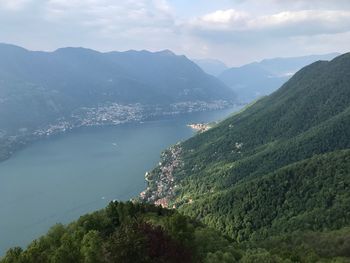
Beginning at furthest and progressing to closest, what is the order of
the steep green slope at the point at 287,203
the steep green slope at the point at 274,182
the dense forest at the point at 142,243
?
the steep green slope at the point at 274,182 → the steep green slope at the point at 287,203 → the dense forest at the point at 142,243

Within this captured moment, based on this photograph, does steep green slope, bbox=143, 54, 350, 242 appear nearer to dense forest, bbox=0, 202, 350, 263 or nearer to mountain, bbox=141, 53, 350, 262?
mountain, bbox=141, 53, 350, 262

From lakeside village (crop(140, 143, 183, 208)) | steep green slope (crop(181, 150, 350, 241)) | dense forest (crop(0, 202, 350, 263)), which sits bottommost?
lakeside village (crop(140, 143, 183, 208))

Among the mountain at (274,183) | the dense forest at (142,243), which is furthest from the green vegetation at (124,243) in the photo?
the mountain at (274,183)

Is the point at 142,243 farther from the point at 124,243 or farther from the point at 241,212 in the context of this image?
the point at 241,212

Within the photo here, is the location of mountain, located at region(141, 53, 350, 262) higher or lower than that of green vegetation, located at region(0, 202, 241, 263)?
lower

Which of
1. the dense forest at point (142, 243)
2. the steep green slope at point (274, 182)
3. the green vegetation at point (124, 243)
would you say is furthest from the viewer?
the steep green slope at point (274, 182)

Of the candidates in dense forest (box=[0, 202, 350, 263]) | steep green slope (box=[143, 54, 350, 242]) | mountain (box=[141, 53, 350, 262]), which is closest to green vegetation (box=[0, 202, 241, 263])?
dense forest (box=[0, 202, 350, 263])

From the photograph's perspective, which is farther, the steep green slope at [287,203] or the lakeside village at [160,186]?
the lakeside village at [160,186]

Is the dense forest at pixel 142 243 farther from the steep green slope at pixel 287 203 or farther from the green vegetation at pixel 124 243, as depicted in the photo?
the steep green slope at pixel 287 203
